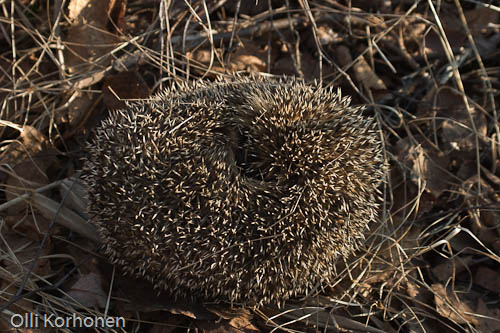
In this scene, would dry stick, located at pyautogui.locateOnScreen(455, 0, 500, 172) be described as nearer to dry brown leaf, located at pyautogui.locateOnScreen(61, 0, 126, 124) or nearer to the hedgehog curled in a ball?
the hedgehog curled in a ball

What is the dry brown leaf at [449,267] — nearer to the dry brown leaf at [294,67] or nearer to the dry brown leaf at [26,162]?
the dry brown leaf at [294,67]

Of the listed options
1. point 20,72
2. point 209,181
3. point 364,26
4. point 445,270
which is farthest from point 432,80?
point 20,72

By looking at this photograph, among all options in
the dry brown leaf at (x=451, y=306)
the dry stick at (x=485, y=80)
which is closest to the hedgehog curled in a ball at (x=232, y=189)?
the dry brown leaf at (x=451, y=306)

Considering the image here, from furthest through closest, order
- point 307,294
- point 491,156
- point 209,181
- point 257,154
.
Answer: point 491,156, point 307,294, point 257,154, point 209,181

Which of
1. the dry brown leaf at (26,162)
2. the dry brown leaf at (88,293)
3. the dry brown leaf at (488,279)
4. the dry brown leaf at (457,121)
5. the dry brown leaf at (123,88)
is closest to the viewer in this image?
the dry brown leaf at (88,293)

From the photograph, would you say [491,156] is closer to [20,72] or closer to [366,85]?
[366,85]

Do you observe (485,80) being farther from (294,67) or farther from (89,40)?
(89,40)
